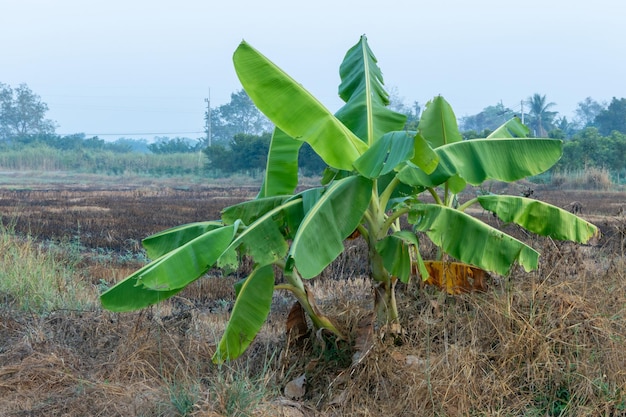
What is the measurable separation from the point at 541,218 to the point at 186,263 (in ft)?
8.57

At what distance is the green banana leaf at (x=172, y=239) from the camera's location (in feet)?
15.1

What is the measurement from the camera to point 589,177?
87.5 ft

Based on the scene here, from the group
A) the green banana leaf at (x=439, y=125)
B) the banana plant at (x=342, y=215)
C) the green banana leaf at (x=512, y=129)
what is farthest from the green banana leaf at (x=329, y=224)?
the green banana leaf at (x=512, y=129)

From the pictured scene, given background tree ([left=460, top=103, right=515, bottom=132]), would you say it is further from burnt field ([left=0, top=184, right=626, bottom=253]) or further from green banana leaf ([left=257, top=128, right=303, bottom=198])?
green banana leaf ([left=257, top=128, right=303, bottom=198])

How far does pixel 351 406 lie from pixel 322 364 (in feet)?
1.64

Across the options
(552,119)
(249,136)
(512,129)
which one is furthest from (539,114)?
(512,129)

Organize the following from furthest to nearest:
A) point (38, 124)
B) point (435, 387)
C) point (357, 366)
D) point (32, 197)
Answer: point (38, 124) → point (32, 197) → point (357, 366) → point (435, 387)

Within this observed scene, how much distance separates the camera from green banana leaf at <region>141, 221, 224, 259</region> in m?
4.62

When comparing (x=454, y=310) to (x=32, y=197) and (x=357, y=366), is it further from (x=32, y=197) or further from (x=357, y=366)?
(x=32, y=197)

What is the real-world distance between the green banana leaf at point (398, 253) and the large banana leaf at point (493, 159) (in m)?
0.41

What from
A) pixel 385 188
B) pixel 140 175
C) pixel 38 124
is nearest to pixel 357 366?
pixel 385 188

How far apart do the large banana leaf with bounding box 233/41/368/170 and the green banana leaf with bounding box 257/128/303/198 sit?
769mm

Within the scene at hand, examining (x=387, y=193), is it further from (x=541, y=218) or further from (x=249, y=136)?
(x=249, y=136)

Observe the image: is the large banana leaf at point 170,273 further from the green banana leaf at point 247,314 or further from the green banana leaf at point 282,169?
the green banana leaf at point 282,169
